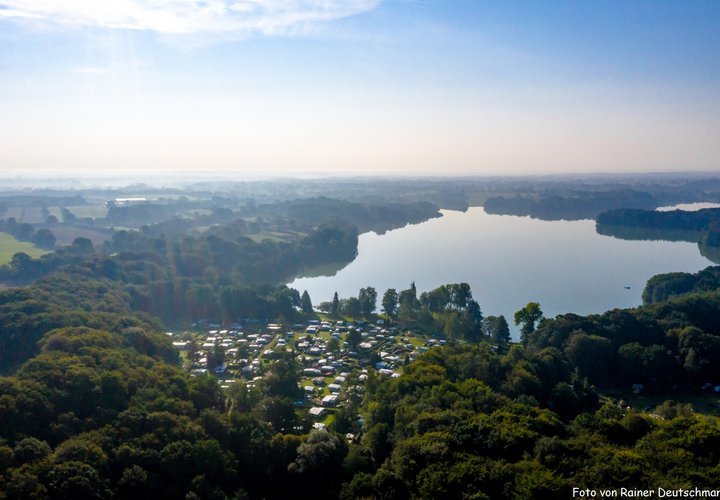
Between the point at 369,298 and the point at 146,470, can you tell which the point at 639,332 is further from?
the point at 146,470

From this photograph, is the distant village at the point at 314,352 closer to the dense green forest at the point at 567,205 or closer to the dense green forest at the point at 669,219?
the dense green forest at the point at 669,219

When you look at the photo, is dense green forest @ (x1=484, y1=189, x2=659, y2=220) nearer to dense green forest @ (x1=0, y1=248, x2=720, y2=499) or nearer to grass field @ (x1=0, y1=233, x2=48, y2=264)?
dense green forest @ (x1=0, y1=248, x2=720, y2=499)

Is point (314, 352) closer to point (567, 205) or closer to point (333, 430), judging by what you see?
point (333, 430)

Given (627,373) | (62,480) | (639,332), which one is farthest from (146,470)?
(639,332)

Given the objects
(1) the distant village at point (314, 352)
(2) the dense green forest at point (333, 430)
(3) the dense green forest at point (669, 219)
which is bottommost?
(1) the distant village at point (314, 352)

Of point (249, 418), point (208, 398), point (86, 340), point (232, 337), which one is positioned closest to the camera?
point (249, 418)

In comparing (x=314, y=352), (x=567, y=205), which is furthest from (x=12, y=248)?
(x=567, y=205)

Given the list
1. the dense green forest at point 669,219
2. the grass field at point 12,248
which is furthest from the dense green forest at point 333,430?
the dense green forest at point 669,219
